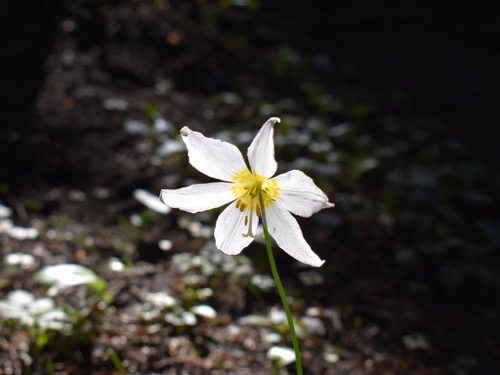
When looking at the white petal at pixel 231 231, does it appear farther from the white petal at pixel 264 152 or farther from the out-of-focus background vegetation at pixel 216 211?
the out-of-focus background vegetation at pixel 216 211

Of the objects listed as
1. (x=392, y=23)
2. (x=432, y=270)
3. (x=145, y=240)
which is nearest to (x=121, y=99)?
(x=145, y=240)

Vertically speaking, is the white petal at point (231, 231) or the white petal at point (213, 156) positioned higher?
the white petal at point (213, 156)

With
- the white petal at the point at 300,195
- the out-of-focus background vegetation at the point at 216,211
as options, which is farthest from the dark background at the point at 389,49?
the white petal at the point at 300,195

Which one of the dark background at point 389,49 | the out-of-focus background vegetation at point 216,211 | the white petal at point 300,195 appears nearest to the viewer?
the white petal at point 300,195

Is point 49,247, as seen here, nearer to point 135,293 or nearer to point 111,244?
point 111,244

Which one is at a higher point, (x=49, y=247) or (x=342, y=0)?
(x=342, y=0)

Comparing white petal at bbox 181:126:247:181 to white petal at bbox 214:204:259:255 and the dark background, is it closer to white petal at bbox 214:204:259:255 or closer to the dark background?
white petal at bbox 214:204:259:255

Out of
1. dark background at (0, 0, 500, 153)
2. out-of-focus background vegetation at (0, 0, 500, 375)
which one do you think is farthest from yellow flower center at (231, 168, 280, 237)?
dark background at (0, 0, 500, 153)

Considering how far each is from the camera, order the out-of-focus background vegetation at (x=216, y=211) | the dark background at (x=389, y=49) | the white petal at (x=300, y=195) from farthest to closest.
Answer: the dark background at (x=389, y=49) < the out-of-focus background vegetation at (x=216, y=211) < the white petal at (x=300, y=195)

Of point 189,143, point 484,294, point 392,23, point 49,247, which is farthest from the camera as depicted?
point 392,23
